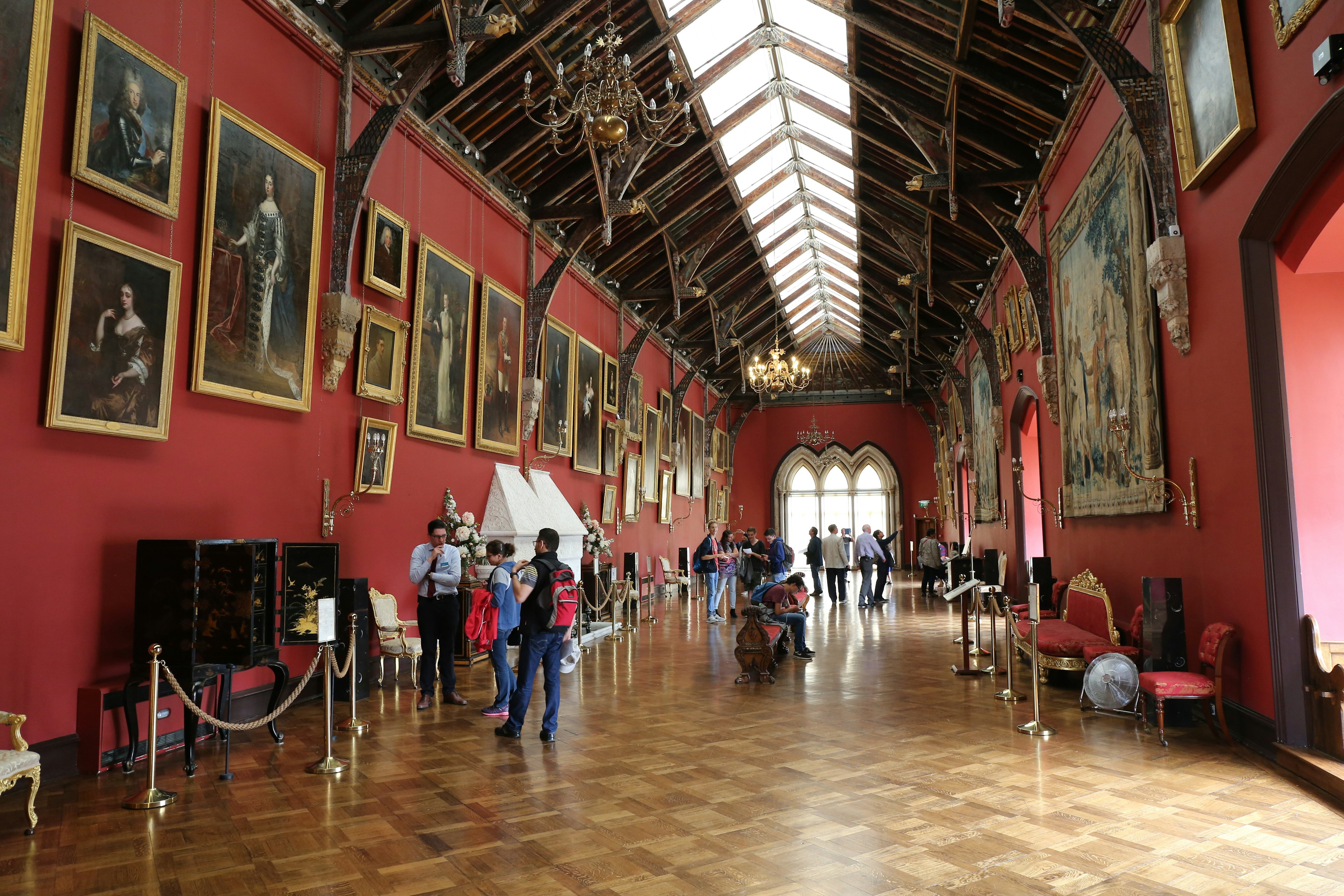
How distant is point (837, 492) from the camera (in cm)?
2708

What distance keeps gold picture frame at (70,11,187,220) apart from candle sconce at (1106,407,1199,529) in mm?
7191

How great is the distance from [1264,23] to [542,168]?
835 centimetres

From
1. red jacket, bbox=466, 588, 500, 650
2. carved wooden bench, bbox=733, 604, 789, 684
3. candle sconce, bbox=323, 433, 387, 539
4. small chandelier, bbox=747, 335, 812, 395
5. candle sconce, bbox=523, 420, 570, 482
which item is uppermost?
small chandelier, bbox=747, 335, 812, 395

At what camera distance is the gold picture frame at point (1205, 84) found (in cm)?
494

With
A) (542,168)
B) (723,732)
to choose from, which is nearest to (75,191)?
(723,732)

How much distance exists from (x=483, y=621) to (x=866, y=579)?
11.0 meters

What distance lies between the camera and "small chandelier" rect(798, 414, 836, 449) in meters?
26.9

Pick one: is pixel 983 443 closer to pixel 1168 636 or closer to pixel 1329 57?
pixel 1168 636

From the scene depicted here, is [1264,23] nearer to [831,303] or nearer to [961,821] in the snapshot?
[961,821]

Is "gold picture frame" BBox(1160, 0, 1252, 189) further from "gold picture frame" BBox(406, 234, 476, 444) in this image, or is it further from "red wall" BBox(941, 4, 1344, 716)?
"gold picture frame" BBox(406, 234, 476, 444)

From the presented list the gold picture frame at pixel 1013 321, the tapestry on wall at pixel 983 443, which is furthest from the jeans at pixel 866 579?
the gold picture frame at pixel 1013 321

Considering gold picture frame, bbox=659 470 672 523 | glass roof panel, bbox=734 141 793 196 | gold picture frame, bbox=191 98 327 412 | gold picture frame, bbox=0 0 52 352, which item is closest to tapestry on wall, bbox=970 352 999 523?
glass roof panel, bbox=734 141 793 196

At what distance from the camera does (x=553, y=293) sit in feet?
38.8

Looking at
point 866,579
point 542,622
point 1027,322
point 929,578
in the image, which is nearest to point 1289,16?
point 542,622
